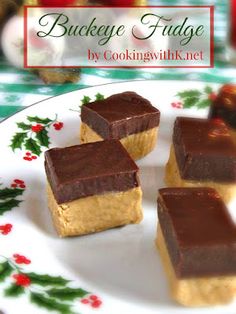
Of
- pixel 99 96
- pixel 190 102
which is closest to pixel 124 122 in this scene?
pixel 99 96

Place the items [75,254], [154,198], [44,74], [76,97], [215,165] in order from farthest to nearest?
[44,74], [76,97], [154,198], [215,165], [75,254]

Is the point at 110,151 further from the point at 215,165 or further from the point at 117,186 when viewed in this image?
the point at 215,165

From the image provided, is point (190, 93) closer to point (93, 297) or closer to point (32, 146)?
point (32, 146)

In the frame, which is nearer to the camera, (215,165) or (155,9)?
(215,165)

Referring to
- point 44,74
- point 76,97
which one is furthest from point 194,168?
point 44,74

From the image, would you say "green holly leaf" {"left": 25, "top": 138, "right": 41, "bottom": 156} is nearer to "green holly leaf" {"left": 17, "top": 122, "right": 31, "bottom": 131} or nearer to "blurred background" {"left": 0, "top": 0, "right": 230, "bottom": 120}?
"green holly leaf" {"left": 17, "top": 122, "right": 31, "bottom": 131}

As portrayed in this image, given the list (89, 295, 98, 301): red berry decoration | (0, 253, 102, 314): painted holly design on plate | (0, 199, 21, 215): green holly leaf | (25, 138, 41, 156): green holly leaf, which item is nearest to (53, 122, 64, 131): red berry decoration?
(25, 138, 41, 156): green holly leaf
